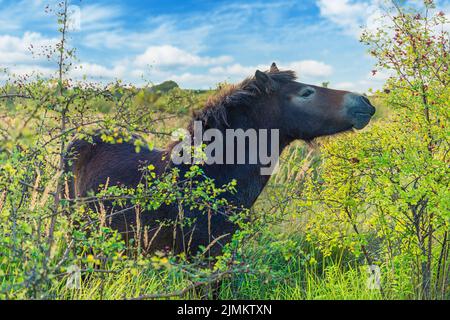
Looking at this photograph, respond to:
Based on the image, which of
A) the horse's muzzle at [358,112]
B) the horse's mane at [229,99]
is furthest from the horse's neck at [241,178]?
the horse's muzzle at [358,112]

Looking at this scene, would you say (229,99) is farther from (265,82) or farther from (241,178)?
(241,178)

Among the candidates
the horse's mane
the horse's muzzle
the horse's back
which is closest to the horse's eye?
the horse's mane

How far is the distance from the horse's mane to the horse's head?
7cm

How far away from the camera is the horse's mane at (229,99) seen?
5109mm

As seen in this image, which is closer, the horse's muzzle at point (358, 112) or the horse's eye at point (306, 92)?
the horse's muzzle at point (358, 112)

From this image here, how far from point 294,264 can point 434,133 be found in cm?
192

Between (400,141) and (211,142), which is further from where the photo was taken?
(211,142)

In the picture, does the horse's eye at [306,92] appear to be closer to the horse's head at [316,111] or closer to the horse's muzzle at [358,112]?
the horse's head at [316,111]

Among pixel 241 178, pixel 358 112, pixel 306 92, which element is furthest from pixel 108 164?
pixel 358 112

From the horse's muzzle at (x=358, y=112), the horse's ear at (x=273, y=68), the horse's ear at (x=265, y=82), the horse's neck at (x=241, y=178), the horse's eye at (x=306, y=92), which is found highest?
the horse's ear at (x=273, y=68)

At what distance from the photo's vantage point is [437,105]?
453 cm

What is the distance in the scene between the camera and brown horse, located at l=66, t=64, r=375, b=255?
16.5ft
